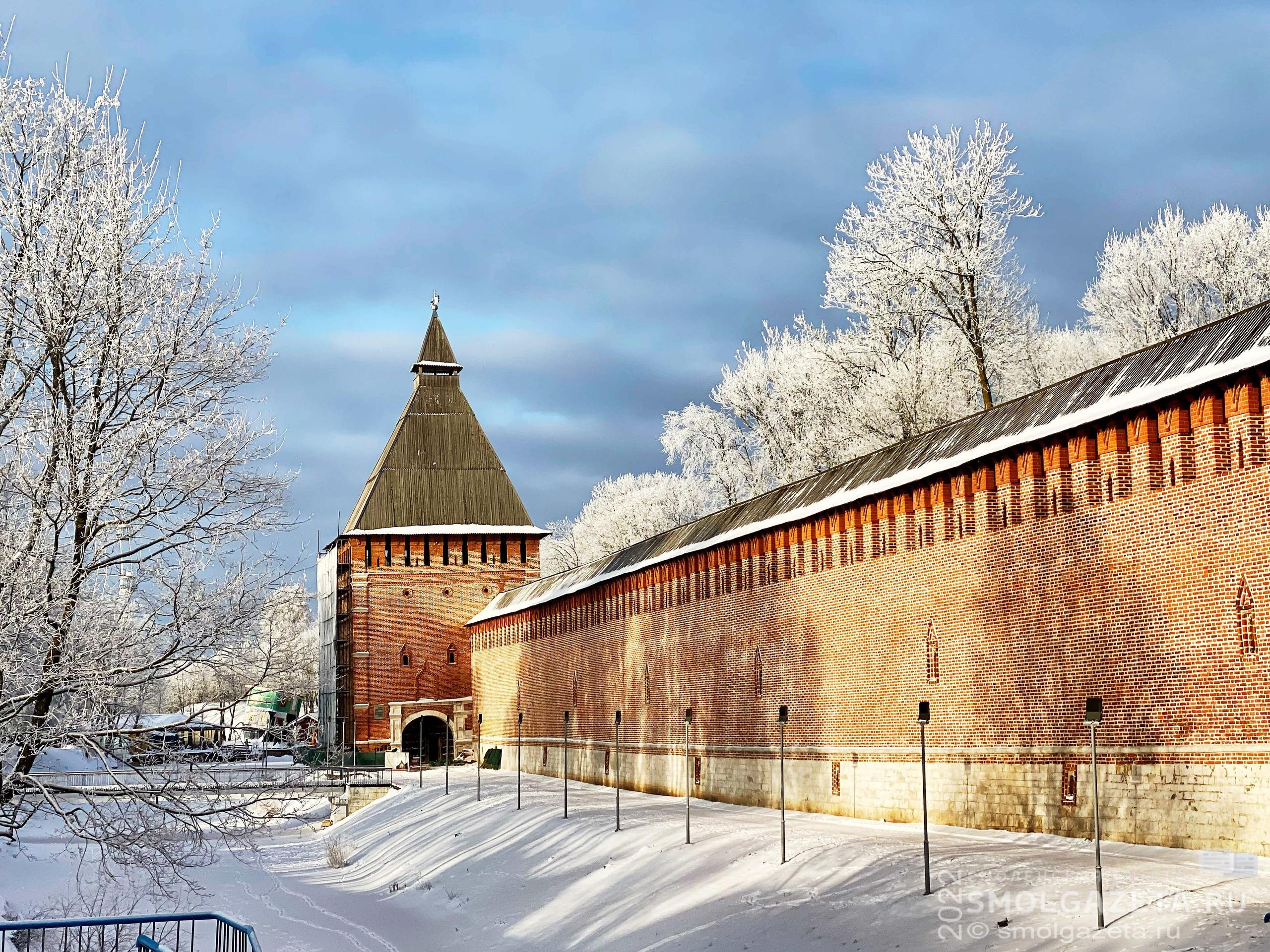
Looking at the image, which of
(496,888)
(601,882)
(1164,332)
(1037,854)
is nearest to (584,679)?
(496,888)

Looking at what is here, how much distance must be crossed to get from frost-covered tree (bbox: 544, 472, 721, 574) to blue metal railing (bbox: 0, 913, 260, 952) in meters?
38.0

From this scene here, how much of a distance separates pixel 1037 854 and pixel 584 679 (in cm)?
2022

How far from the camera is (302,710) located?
63.7m

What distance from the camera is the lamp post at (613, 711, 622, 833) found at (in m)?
21.7

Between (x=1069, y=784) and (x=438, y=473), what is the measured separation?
36.2 metres

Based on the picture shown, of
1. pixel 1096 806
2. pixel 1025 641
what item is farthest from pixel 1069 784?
pixel 1096 806

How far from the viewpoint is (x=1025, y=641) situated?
16234 millimetres

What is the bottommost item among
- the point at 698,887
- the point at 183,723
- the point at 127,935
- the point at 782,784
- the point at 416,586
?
the point at 127,935

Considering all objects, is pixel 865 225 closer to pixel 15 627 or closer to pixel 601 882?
pixel 601 882

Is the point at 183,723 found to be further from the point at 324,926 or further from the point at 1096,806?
the point at 324,926

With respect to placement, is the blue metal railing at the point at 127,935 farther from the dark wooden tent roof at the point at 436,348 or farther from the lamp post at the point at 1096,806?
the dark wooden tent roof at the point at 436,348

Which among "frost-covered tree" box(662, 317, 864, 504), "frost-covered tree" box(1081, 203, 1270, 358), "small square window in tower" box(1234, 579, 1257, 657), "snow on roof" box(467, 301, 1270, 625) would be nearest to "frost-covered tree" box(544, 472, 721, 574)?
"frost-covered tree" box(662, 317, 864, 504)

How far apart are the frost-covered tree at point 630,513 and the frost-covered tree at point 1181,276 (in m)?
20.3
